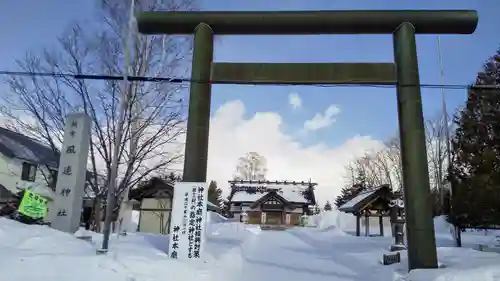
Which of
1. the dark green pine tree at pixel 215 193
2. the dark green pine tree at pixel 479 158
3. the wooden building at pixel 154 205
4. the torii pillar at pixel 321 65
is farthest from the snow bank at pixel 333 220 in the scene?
the torii pillar at pixel 321 65

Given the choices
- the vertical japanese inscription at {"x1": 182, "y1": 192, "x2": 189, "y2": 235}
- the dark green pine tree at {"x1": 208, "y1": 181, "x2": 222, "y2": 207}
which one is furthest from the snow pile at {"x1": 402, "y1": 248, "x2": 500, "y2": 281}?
the dark green pine tree at {"x1": 208, "y1": 181, "x2": 222, "y2": 207}

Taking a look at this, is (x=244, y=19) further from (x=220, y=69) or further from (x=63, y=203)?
(x=63, y=203)

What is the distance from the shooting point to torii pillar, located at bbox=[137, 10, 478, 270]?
7996mm

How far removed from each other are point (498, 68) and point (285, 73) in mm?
11011

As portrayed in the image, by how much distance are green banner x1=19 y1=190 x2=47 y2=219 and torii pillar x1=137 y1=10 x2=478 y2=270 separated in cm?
569

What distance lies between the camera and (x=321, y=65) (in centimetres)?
854

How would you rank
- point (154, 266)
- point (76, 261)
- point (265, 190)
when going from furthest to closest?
point (265, 190)
point (154, 266)
point (76, 261)

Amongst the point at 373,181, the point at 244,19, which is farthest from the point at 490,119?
the point at 373,181


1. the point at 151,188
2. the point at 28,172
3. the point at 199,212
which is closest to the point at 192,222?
→ the point at 199,212

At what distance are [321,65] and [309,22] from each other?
3.62 ft

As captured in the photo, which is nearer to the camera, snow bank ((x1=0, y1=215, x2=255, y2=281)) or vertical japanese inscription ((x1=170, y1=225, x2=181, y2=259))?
snow bank ((x1=0, y1=215, x2=255, y2=281))

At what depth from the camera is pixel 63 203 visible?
10.3 m

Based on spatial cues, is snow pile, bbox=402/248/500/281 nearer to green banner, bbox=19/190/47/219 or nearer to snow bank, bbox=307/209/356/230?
green banner, bbox=19/190/47/219

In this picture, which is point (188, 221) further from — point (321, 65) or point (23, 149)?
point (23, 149)
